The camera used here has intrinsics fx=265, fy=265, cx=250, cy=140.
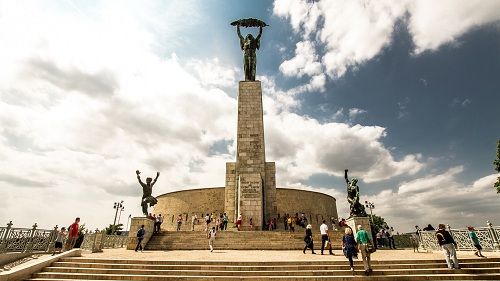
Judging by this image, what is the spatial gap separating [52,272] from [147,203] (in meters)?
6.73

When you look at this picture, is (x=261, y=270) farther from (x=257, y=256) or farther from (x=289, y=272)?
(x=257, y=256)

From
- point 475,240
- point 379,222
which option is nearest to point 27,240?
point 475,240

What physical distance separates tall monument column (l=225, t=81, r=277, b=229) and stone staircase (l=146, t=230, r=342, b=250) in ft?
11.9

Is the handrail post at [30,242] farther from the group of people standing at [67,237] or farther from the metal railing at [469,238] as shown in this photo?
the metal railing at [469,238]

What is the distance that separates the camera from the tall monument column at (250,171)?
18.5 meters

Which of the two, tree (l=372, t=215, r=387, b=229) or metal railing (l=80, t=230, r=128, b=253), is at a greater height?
tree (l=372, t=215, r=387, b=229)

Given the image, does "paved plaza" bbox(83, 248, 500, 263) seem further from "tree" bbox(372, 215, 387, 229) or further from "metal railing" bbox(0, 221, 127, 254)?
"tree" bbox(372, 215, 387, 229)

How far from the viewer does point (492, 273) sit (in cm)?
746

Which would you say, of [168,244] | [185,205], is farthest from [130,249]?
[185,205]

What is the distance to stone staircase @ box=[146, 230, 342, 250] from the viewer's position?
43.1 feet

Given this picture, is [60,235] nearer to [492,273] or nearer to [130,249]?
[130,249]

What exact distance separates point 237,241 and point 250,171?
7.20m

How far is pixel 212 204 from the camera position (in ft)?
103

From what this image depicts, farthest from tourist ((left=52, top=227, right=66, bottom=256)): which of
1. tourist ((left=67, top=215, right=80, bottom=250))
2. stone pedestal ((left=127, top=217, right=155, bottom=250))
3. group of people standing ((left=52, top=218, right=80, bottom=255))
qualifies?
stone pedestal ((left=127, top=217, right=155, bottom=250))
